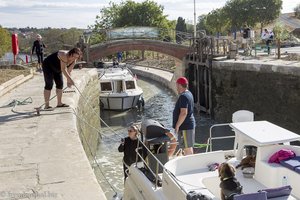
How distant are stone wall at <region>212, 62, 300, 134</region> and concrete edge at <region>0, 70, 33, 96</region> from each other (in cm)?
784

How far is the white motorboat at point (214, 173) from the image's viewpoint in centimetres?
492

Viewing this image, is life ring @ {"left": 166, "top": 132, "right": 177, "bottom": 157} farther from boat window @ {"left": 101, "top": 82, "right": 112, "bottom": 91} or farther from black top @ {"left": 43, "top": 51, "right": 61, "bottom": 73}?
boat window @ {"left": 101, "top": 82, "right": 112, "bottom": 91}

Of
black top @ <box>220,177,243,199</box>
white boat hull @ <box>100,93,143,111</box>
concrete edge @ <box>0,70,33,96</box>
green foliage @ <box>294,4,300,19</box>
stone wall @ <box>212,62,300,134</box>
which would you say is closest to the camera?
black top @ <box>220,177,243,199</box>

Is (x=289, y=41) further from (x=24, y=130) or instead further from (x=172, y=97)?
(x=24, y=130)

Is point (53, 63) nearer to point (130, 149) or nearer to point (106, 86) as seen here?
point (130, 149)

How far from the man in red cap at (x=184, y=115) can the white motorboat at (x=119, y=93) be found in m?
13.9

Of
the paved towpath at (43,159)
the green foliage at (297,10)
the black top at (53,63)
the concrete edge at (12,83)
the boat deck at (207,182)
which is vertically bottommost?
the boat deck at (207,182)

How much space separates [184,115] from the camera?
6422 millimetres

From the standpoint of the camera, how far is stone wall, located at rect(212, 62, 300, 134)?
1391cm

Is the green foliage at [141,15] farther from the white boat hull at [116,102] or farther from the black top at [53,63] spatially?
the black top at [53,63]

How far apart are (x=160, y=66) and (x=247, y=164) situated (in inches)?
1469

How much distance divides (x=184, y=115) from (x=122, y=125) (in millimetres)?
11864

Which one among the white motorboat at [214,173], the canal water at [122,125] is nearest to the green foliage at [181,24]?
the canal water at [122,125]

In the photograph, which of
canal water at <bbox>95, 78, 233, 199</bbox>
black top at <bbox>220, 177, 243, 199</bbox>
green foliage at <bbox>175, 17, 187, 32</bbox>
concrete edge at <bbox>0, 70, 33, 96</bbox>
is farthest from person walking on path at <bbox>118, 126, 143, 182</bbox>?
green foliage at <bbox>175, 17, 187, 32</bbox>
